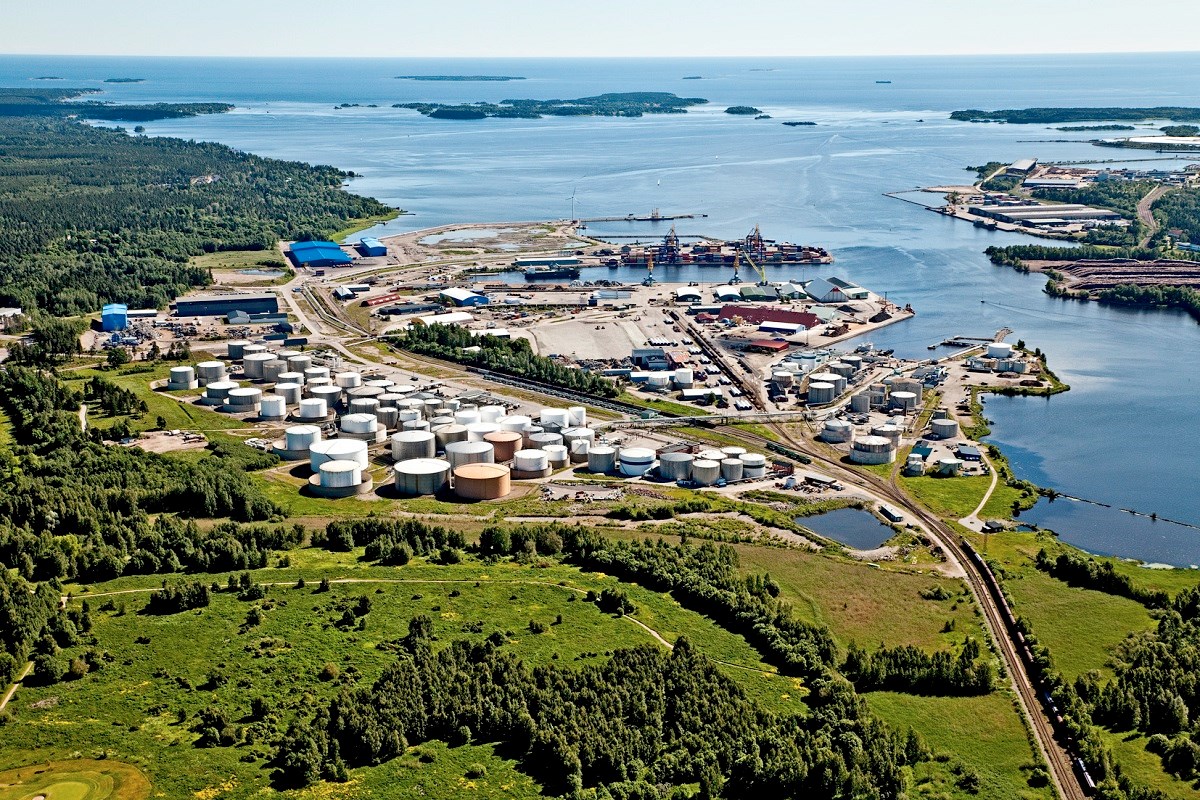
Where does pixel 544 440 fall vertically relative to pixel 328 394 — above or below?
below

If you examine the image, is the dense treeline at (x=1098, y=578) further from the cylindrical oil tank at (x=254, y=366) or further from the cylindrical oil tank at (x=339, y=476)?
the cylindrical oil tank at (x=254, y=366)

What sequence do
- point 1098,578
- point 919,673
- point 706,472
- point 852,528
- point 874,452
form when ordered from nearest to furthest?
point 919,673 < point 1098,578 < point 852,528 < point 706,472 < point 874,452

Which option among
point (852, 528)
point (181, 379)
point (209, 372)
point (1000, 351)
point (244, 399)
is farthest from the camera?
point (1000, 351)

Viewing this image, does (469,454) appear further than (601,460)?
No

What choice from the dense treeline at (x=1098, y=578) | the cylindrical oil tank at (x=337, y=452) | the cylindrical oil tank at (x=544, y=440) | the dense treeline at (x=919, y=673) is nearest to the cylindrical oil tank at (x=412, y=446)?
the cylindrical oil tank at (x=337, y=452)

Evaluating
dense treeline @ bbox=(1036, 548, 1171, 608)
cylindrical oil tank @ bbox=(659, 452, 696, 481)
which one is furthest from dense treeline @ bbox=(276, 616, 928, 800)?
cylindrical oil tank @ bbox=(659, 452, 696, 481)

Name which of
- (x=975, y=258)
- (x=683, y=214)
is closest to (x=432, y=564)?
(x=975, y=258)

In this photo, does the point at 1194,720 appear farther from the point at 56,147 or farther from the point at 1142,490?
the point at 56,147

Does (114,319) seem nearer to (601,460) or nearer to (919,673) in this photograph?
(601,460)

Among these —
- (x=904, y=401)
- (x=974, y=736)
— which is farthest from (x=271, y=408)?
(x=974, y=736)
